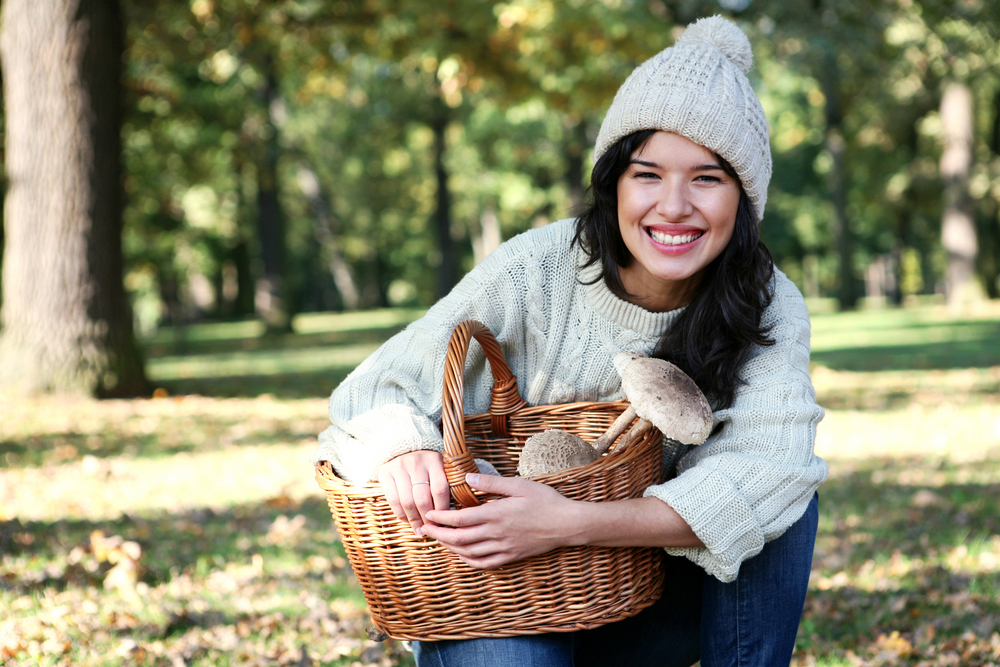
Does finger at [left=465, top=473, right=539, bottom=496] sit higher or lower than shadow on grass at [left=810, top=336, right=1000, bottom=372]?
higher

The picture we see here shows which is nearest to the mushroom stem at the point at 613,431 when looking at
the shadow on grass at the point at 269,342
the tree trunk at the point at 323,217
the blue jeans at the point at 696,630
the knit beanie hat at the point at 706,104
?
the blue jeans at the point at 696,630

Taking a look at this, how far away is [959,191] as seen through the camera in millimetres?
20156

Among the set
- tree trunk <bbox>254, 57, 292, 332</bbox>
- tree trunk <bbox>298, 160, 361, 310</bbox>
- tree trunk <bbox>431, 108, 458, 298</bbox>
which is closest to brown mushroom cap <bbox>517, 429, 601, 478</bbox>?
tree trunk <bbox>254, 57, 292, 332</bbox>

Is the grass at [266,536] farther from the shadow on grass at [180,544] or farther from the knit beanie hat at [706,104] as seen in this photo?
the knit beanie hat at [706,104]

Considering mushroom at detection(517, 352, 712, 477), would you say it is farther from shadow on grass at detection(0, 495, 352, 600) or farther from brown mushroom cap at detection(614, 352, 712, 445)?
shadow on grass at detection(0, 495, 352, 600)

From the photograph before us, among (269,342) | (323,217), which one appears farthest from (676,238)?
(323,217)

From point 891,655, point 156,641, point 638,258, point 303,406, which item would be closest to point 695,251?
point 638,258

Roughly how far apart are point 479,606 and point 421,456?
35 cm

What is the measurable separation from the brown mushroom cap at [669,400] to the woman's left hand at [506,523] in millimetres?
289

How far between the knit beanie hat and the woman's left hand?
36.3 inches

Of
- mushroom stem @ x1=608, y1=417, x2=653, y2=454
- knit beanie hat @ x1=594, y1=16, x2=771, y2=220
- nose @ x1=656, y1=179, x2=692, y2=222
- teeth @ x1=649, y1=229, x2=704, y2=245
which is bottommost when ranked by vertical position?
mushroom stem @ x1=608, y1=417, x2=653, y2=454

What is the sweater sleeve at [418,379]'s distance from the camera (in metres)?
1.98

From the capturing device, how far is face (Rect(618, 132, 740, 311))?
207 cm

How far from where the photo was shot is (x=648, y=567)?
2014mm
